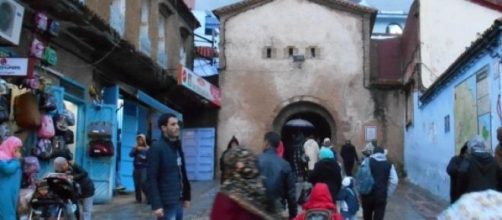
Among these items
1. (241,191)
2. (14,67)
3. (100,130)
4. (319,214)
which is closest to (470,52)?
(100,130)

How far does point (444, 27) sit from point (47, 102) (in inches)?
546

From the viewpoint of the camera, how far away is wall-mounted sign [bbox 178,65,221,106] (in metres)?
18.7

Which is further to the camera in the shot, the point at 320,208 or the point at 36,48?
the point at 36,48

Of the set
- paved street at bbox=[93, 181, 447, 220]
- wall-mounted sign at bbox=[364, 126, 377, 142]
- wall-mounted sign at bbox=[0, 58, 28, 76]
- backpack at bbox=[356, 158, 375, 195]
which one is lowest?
paved street at bbox=[93, 181, 447, 220]

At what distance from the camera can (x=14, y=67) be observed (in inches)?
367

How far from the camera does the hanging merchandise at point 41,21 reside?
34.6ft

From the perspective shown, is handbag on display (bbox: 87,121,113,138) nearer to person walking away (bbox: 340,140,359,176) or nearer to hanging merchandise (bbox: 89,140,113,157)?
hanging merchandise (bbox: 89,140,113,157)

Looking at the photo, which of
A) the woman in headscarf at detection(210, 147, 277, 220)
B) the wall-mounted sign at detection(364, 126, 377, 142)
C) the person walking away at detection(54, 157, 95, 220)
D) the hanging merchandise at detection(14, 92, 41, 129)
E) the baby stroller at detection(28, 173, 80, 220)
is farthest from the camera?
the wall-mounted sign at detection(364, 126, 377, 142)

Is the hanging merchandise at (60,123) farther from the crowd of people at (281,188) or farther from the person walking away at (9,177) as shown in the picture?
the crowd of people at (281,188)

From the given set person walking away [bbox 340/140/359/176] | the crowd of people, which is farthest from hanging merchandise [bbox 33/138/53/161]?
person walking away [bbox 340/140/359/176]

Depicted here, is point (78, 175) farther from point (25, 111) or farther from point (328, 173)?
point (328, 173)

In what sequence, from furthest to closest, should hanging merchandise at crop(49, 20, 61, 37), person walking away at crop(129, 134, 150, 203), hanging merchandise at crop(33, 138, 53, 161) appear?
person walking away at crop(129, 134, 150, 203) < hanging merchandise at crop(49, 20, 61, 37) < hanging merchandise at crop(33, 138, 53, 161)

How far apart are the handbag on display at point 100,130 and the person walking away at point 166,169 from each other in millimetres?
7243

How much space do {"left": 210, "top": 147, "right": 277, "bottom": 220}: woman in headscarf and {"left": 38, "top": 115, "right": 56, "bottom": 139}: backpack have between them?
7717 mm
